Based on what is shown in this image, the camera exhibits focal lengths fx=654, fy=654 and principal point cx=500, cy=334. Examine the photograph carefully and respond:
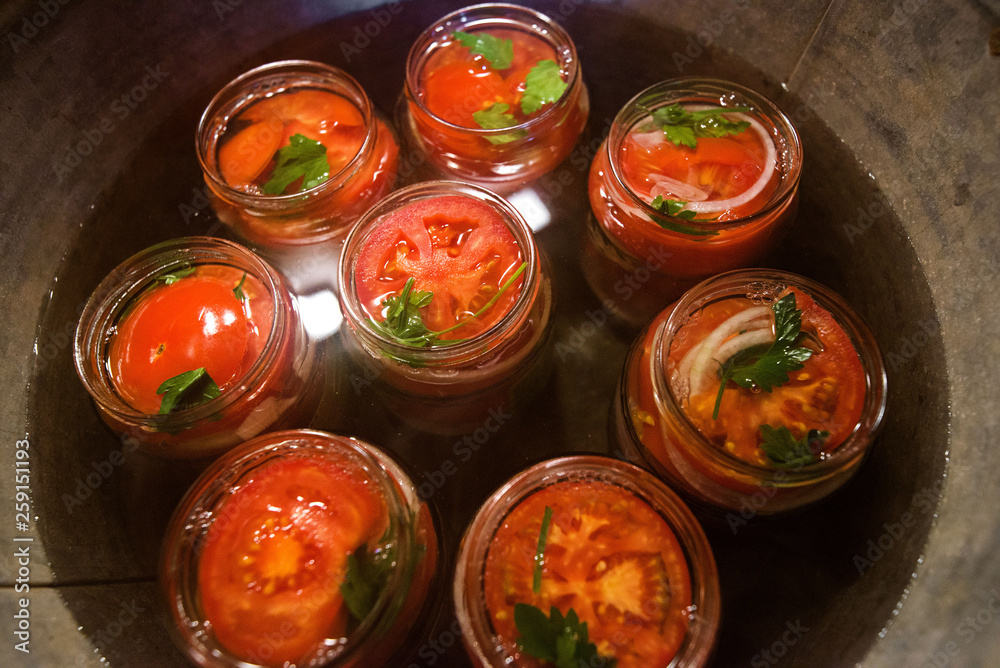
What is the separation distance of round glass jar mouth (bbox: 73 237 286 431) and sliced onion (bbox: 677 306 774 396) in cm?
106

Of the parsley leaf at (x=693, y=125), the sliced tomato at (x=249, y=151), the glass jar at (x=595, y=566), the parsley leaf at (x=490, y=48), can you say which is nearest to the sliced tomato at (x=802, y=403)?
the glass jar at (x=595, y=566)

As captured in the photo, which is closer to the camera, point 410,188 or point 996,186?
point 996,186

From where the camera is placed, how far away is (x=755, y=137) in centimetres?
194

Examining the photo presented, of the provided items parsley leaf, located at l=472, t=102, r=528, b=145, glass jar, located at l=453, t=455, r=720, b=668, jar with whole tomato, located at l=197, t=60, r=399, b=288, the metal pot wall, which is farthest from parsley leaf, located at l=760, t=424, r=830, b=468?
jar with whole tomato, located at l=197, t=60, r=399, b=288

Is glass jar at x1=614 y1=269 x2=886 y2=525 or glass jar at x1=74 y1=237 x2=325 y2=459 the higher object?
glass jar at x1=74 y1=237 x2=325 y2=459

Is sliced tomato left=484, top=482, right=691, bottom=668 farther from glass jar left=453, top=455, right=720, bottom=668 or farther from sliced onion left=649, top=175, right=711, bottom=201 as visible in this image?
sliced onion left=649, top=175, right=711, bottom=201

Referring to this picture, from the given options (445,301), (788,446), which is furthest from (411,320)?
(788,446)

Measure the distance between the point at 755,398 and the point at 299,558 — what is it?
115 cm

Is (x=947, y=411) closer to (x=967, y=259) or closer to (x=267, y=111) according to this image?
(x=967, y=259)

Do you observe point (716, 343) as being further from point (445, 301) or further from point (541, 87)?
point (541, 87)

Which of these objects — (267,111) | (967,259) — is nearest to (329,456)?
(267,111)

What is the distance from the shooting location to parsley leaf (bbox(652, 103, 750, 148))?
190cm

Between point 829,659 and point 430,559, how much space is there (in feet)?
3.27

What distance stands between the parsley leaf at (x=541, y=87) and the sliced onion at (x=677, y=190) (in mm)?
429
